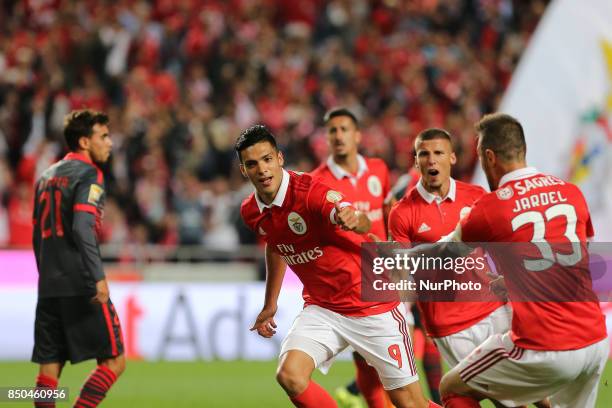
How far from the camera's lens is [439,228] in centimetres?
678

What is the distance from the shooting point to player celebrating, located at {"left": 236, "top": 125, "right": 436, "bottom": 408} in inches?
233

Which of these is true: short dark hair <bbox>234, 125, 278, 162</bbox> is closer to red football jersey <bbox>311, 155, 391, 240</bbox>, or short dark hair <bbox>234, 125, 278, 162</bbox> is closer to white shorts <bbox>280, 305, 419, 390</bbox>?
white shorts <bbox>280, 305, 419, 390</bbox>

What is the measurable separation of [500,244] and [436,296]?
1.29m

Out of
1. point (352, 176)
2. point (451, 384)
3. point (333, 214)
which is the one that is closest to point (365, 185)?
point (352, 176)

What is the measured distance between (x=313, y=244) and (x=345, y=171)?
255cm

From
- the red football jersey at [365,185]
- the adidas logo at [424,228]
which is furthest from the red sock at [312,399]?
the red football jersey at [365,185]

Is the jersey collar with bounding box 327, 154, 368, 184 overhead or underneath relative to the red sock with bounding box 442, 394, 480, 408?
overhead

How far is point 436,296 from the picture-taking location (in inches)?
258

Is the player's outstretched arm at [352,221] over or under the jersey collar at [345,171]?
under

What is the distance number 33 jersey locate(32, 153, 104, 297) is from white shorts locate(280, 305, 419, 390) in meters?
1.64

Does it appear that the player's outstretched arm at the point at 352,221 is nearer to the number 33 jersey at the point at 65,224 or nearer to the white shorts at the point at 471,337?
the white shorts at the point at 471,337

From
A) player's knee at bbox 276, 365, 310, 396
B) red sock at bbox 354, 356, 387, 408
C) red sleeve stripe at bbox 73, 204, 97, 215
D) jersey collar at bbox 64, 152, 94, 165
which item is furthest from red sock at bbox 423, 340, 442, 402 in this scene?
jersey collar at bbox 64, 152, 94, 165

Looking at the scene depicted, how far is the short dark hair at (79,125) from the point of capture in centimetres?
708

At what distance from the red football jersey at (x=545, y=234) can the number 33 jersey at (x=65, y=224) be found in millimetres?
2802
